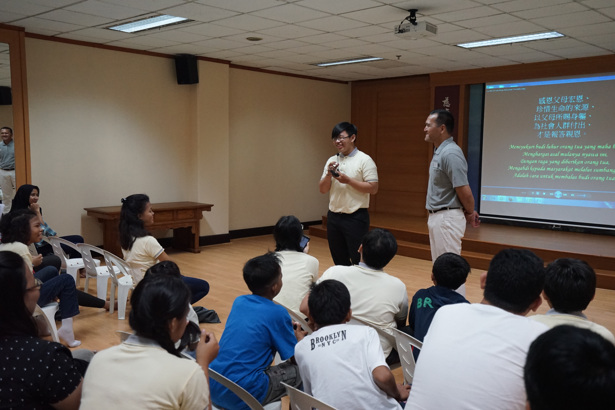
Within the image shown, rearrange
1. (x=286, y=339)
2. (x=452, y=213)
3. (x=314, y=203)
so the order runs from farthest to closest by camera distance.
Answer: (x=314, y=203), (x=452, y=213), (x=286, y=339)

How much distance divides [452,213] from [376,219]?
5.11m

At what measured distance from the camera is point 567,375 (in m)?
0.82

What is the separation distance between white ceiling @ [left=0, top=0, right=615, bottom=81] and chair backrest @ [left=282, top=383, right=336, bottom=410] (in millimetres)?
3676

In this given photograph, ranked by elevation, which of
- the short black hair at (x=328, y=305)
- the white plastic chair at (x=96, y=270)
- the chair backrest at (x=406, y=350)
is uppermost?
the short black hair at (x=328, y=305)

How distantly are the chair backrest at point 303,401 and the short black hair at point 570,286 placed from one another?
1.06 meters

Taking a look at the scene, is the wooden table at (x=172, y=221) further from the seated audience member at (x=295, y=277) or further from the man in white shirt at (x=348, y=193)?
the seated audience member at (x=295, y=277)

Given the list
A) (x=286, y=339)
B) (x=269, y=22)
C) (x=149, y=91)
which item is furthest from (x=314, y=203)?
(x=286, y=339)

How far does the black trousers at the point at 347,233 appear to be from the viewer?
414 centimetres

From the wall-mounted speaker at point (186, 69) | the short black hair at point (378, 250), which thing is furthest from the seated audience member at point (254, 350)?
the wall-mounted speaker at point (186, 69)

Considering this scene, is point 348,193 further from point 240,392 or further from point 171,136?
point 171,136

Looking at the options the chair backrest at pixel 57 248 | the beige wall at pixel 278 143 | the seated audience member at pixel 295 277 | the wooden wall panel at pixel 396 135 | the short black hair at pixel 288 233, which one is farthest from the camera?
the wooden wall panel at pixel 396 135

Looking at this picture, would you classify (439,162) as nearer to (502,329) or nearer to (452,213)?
(452,213)

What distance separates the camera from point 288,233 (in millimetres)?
3025

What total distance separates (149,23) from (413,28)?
108 inches
